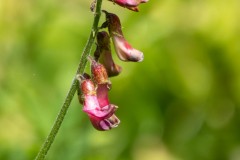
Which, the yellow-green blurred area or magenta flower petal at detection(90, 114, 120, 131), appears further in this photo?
the yellow-green blurred area

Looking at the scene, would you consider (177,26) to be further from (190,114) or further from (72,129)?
(72,129)

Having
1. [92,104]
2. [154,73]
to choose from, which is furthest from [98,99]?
[154,73]

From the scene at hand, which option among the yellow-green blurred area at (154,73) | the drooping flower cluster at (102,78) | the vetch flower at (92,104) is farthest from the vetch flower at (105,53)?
the yellow-green blurred area at (154,73)

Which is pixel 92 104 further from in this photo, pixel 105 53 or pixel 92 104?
pixel 105 53

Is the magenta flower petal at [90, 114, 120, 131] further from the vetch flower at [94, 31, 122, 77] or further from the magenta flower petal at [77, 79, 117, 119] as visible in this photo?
the vetch flower at [94, 31, 122, 77]

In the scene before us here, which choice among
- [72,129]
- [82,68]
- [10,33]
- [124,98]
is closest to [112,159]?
[72,129]

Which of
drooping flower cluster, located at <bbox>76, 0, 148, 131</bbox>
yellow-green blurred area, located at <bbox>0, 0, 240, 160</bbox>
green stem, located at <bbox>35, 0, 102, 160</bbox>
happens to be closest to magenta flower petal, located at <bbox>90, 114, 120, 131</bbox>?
drooping flower cluster, located at <bbox>76, 0, 148, 131</bbox>

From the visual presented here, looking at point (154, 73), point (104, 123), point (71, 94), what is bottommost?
point (154, 73)
